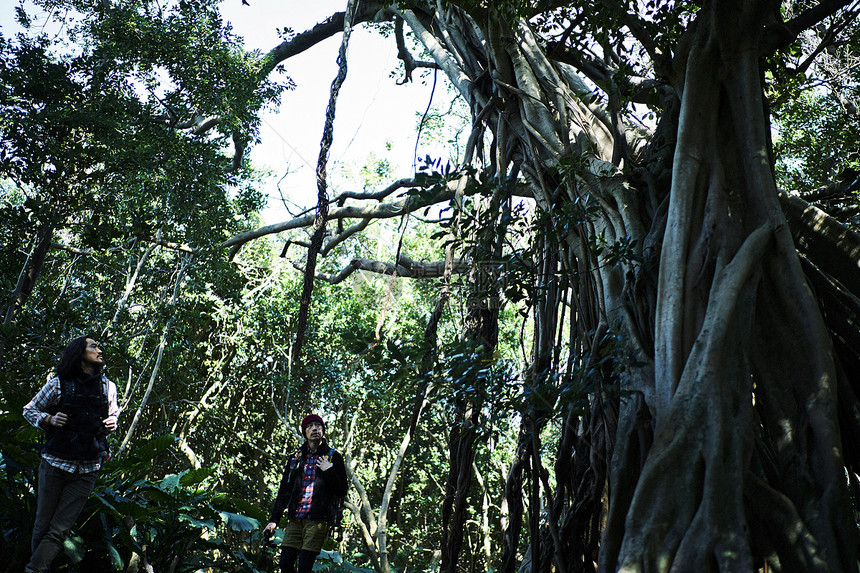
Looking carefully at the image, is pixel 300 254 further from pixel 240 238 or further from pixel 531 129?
pixel 531 129

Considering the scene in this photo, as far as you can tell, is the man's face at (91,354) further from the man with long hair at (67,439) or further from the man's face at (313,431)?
the man's face at (313,431)

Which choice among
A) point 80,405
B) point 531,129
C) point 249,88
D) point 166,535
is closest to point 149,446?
point 166,535

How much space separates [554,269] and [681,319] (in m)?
1.19

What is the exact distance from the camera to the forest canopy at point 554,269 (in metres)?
2.29

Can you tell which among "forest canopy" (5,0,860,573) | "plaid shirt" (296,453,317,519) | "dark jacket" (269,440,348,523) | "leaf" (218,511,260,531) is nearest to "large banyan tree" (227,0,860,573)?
"forest canopy" (5,0,860,573)

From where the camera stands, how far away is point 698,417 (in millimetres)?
2207

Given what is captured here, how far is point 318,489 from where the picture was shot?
3752mm

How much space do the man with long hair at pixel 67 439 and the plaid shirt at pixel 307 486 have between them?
1.08 m

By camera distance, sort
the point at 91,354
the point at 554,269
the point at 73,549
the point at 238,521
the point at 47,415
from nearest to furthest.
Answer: the point at 47,415 < the point at 91,354 < the point at 73,549 < the point at 554,269 < the point at 238,521

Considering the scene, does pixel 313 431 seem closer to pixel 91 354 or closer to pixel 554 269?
pixel 91 354

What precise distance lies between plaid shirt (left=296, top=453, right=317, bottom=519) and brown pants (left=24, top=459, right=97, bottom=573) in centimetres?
115

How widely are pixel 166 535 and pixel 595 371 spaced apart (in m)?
2.79

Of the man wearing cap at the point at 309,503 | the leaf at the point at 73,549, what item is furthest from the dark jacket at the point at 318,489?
the leaf at the point at 73,549

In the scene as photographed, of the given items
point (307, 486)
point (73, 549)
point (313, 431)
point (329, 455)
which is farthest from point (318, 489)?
point (73, 549)
